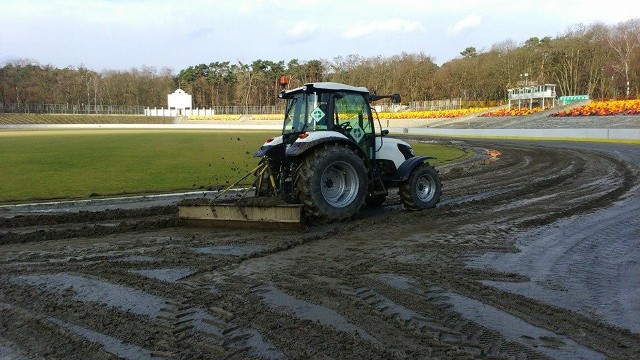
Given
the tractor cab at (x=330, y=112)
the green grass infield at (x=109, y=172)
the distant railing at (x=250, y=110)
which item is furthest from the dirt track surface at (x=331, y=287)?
the distant railing at (x=250, y=110)

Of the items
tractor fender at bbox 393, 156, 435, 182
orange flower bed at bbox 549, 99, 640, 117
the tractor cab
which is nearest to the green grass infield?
the tractor cab

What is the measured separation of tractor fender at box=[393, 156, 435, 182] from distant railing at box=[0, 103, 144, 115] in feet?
370

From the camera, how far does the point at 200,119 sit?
108 m

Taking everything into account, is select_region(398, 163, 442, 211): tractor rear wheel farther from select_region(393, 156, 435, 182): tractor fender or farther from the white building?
the white building

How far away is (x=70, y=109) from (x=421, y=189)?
11745 cm

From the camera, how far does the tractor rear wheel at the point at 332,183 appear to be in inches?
320

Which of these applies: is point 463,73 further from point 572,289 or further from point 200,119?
point 572,289

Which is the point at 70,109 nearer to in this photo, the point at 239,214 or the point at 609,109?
the point at 609,109

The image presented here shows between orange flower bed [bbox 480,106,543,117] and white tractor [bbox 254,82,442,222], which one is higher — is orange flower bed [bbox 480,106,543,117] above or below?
above

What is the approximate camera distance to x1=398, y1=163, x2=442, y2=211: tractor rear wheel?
9.69 metres

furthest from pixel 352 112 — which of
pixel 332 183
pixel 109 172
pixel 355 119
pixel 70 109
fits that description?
pixel 70 109

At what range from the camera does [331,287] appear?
208 inches

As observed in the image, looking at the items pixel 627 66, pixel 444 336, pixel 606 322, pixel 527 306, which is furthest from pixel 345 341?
pixel 627 66

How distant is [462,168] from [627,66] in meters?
58.6
